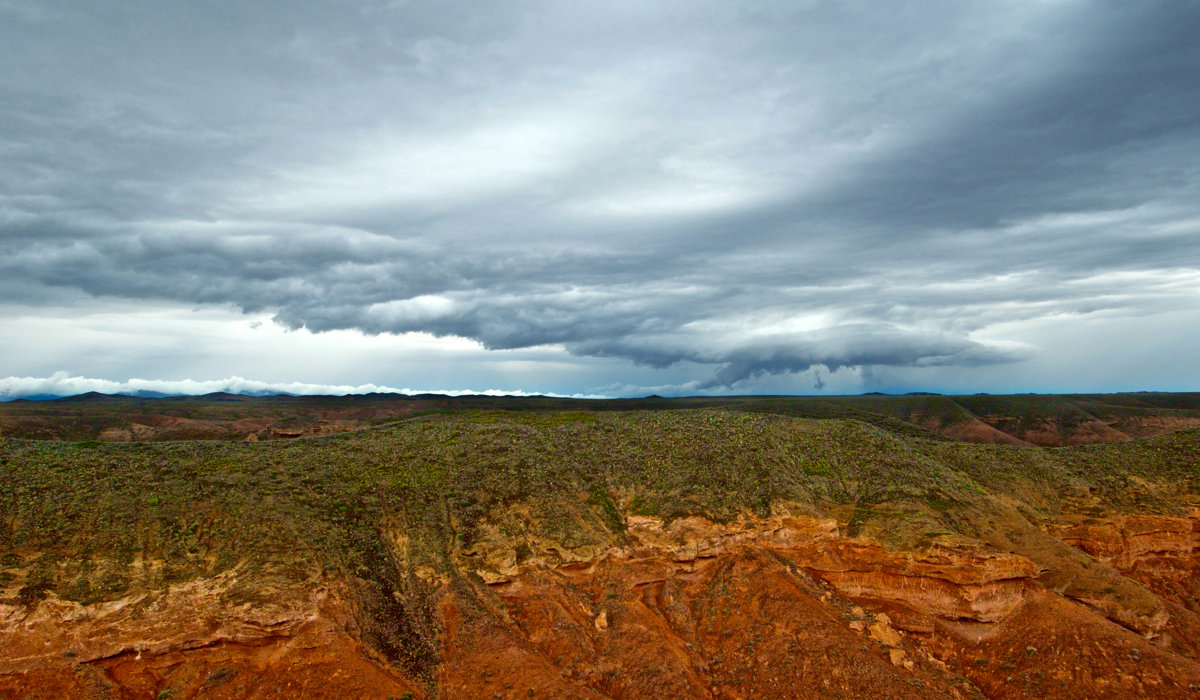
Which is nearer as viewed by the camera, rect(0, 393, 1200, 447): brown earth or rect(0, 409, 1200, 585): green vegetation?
rect(0, 409, 1200, 585): green vegetation

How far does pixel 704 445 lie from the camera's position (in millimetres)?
42594

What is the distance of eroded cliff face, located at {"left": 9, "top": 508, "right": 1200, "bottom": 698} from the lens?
81.3 feet

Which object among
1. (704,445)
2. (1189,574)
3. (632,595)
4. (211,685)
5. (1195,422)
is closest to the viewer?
(211,685)

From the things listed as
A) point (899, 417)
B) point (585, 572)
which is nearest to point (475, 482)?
point (585, 572)

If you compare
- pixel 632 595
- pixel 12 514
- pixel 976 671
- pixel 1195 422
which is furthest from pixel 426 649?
pixel 1195 422

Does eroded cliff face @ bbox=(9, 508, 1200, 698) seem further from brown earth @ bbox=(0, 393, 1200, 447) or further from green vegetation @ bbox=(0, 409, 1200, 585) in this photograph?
brown earth @ bbox=(0, 393, 1200, 447)

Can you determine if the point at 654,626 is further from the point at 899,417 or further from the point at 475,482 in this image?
the point at 899,417

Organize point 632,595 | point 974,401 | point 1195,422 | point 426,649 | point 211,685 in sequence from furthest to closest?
1. point 974,401
2. point 1195,422
3. point 632,595
4. point 426,649
5. point 211,685

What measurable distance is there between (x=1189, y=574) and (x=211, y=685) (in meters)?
54.2

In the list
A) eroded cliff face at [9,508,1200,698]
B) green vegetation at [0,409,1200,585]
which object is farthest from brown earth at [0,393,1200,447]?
eroded cliff face at [9,508,1200,698]

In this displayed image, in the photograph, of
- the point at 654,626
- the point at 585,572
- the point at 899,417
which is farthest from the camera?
the point at 899,417

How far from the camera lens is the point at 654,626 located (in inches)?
1187

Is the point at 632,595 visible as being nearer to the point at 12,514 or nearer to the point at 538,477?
the point at 538,477

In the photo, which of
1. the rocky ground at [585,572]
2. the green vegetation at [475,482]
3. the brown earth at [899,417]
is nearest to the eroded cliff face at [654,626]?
the rocky ground at [585,572]
